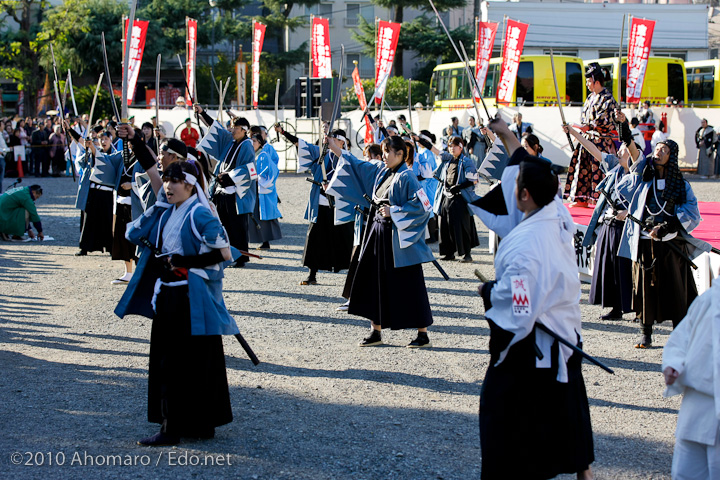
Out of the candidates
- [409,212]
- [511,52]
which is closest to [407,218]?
[409,212]

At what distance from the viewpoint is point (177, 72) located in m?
43.3

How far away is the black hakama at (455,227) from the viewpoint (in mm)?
11258

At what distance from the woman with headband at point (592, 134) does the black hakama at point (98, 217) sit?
631 centimetres

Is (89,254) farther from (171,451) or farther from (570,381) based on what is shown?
(570,381)

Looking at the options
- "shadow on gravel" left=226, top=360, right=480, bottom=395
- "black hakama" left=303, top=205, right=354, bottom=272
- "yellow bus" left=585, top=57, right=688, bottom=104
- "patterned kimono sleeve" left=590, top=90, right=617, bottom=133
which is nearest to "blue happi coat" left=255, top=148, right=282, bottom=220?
"black hakama" left=303, top=205, right=354, bottom=272

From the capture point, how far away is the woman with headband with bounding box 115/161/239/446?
14.7ft

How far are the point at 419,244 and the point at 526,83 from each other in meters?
19.8

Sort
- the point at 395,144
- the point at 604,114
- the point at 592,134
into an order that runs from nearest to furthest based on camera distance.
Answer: the point at 395,144
the point at 604,114
the point at 592,134

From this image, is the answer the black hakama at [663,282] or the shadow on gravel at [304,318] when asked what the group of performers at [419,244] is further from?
the shadow on gravel at [304,318]

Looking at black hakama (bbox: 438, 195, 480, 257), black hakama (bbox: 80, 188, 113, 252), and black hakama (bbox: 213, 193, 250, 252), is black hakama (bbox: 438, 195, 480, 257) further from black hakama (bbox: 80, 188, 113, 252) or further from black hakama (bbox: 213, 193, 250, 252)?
black hakama (bbox: 80, 188, 113, 252)

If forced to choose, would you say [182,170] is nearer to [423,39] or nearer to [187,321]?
[187,321]

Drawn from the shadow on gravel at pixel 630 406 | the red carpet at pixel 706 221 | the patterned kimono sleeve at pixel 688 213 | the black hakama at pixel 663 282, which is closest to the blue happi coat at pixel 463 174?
the red carpet at pixel 706 221

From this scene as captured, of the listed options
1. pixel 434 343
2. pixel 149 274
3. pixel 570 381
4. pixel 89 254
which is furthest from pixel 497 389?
pixel 89 254

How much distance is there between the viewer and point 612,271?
7.64 m
